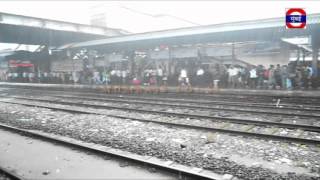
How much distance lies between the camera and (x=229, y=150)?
7.74 metres

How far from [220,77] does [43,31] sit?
746 inches

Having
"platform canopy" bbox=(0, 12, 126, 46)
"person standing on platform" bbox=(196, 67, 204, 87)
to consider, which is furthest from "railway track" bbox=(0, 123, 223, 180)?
"platform canopy" bbox=(0, 12, 126, 46)

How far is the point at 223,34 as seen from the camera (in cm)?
2152

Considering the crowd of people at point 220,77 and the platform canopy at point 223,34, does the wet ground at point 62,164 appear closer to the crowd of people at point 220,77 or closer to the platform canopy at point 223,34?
the platform canopy at point 223,34

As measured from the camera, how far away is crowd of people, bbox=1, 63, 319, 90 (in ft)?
65.9

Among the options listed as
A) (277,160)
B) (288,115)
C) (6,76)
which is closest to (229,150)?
(277,160)

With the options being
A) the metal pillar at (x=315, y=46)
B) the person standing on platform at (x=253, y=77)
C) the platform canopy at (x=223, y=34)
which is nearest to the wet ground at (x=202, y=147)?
the platform canopy at (x=223, y=34)

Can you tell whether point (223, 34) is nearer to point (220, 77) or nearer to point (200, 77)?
point (220, 77)

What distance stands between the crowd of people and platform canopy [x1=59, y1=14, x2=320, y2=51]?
81.9 inches

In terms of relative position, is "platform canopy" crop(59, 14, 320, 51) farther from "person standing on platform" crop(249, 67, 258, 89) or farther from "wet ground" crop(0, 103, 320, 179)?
"wet ground" crop(0, 103, 320, 179)

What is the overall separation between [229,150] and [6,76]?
44193 millimetres

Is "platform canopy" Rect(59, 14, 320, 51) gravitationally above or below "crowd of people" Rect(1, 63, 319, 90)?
above

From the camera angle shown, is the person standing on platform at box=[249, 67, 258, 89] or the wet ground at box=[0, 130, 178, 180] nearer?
the wet ground at box=[0, 130, 178, 180]

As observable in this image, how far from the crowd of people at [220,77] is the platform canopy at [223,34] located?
208cm
